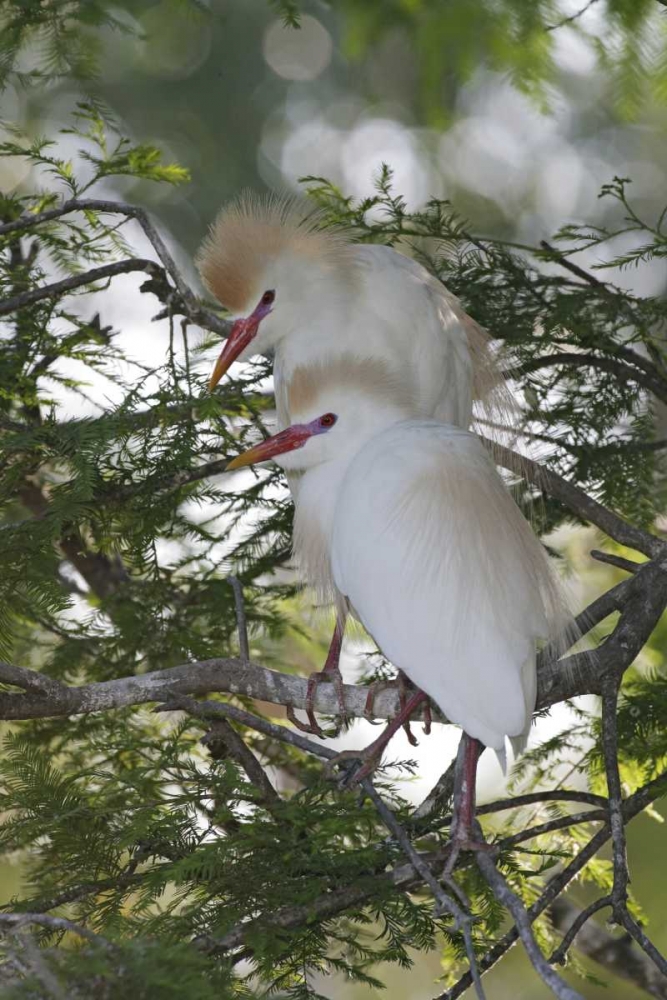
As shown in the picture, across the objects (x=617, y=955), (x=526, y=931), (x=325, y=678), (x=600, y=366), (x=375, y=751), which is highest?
(x=600, y=366)

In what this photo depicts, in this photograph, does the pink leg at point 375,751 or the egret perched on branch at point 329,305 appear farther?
the egret perched on branch at point 329,305

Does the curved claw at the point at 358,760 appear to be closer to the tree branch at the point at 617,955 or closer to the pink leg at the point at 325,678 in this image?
the pink leg at the point at 325,678

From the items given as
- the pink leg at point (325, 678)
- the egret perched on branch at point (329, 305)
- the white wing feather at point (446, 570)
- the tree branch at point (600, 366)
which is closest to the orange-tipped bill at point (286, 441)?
the white wing feather at point (446, 570)

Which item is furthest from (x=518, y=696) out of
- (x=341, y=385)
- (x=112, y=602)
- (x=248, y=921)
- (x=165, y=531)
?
(x=112, y=602)

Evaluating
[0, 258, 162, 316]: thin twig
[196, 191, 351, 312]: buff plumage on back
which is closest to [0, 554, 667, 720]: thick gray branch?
[0, 258, 162, 316]: thin twig

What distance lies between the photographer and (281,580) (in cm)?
336

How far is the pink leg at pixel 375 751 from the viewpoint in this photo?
2012 millimetres

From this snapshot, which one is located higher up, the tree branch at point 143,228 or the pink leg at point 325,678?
the tree branch at point 143,228

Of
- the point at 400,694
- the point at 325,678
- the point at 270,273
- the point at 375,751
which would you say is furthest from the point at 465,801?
the point at 270,273

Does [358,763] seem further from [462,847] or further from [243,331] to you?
[243,331]

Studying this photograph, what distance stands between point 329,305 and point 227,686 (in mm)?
1236

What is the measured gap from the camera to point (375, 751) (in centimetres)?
212

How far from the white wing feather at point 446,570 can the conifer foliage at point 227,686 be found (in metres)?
0.16

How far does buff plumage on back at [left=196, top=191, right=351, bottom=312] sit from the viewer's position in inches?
113
